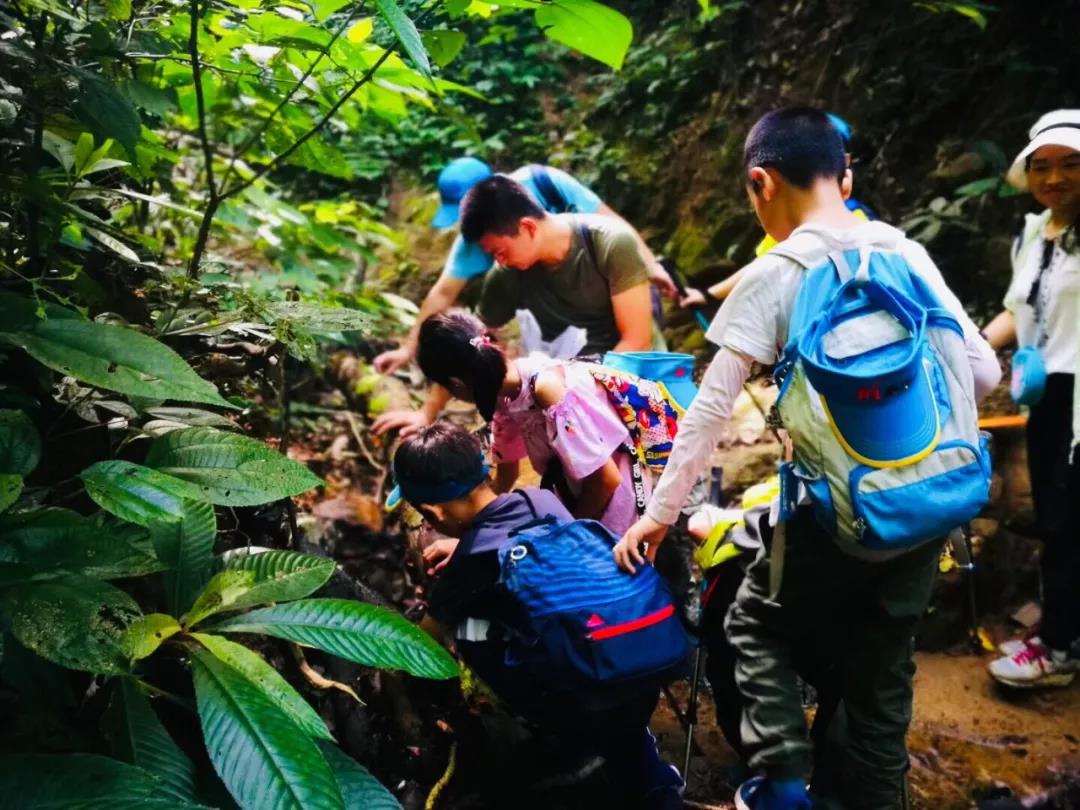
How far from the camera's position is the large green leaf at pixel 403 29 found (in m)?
1.05

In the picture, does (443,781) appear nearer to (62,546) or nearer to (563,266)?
(62,546)

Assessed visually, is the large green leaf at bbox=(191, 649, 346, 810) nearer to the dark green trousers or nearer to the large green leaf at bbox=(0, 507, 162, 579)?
the large green leaf at bbox=(0, 507, 162, 579)

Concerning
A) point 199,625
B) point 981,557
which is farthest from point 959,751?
point 199,625

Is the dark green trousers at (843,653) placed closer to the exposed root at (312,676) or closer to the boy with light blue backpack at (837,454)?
the boy with light blue backpack at (837,454)

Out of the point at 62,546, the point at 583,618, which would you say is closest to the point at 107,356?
the point at 62,546

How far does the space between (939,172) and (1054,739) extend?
4.36 metres

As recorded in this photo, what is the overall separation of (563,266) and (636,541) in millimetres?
1482

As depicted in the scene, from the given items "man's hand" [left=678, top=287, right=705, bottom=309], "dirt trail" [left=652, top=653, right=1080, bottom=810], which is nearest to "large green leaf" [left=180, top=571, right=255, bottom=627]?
"dirt trail" [left=652, top=653, right=1080, bottom=810]

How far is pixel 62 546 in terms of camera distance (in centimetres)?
109

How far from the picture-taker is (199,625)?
54.6 inches

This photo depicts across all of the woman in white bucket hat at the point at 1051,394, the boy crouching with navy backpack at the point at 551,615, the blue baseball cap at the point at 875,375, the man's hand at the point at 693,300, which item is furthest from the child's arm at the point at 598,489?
the woman in white bucket hat at the point at 1051,394

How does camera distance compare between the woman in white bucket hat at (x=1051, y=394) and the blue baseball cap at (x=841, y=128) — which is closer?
the blue baseball cap at (x=841, y=128)

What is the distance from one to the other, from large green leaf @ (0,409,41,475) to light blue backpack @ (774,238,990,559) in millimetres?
1546

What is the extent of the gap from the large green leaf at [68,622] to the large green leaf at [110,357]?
306 millimetres
